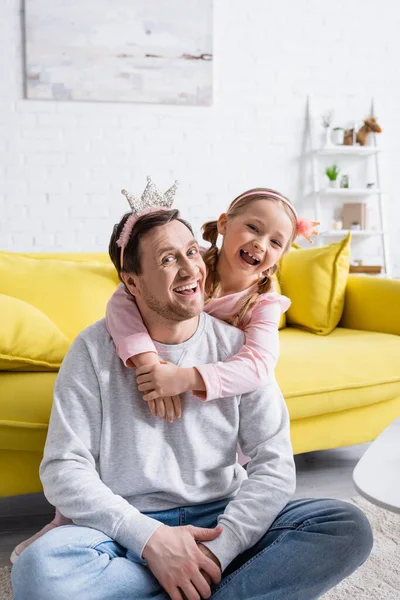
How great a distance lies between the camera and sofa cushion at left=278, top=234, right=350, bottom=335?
2.72 m

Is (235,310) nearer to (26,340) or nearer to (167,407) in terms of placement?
(167,407)

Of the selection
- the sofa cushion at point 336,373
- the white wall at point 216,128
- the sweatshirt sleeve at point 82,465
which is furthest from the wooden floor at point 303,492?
the white wall at point 216,128

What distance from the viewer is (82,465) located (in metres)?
1.19

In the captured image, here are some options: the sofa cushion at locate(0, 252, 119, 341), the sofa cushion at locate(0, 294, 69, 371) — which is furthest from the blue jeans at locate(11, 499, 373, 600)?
the sofa cushion at locate(0, 252, 119, 341)

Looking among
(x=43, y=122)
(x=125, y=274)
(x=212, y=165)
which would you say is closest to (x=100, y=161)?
(x=43, y=122)

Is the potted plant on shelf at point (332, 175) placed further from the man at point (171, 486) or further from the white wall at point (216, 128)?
the man at point (171, 486)

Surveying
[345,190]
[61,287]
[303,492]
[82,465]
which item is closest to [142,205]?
[82,465]

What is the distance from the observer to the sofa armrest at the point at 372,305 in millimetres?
2629

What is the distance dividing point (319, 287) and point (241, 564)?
170 centimetres

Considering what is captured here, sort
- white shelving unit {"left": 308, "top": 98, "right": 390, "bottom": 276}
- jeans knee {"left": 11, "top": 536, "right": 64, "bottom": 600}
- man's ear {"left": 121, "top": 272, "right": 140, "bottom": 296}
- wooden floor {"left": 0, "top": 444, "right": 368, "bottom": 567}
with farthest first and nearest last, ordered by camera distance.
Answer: white shelving unit {"left": 308, "top": 98, "right": 390, "bottom": 276} → wooden floor {"left": 0, "top": 444, "right": 368, "bottom": 567} → man's ear {"left": 121, "top": 272, "right": 140, "bottom": 296} → jeans knee {"left": 11, "top": 536, "right": 64, "bottom": 600}

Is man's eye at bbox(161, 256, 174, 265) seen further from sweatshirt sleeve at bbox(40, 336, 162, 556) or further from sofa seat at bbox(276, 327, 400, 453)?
sofa seat at bbox(276, 327, 400, 453)

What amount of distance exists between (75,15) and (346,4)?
6.76 ft

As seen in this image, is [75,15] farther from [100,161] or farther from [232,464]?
[232,464]

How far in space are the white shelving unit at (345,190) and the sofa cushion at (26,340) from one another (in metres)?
3.20
